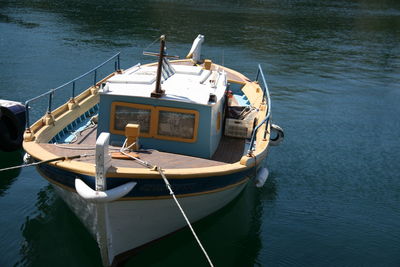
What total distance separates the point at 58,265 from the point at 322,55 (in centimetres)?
2770

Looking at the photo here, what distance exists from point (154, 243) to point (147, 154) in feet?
7.04

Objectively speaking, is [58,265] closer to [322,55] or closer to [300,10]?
[322,55]

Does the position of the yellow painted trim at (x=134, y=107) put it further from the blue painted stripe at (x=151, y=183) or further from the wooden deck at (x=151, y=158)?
the blue painted stripe at (x=151, y=183)

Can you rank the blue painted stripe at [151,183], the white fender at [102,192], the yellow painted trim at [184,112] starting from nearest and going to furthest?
1. the white fender at [102,192]
2. the blue painted stripe at [151,183]
3. the yellow painted trim at [184,112]

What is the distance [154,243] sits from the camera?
1018 cm

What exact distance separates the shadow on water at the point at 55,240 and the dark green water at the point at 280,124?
30 mm

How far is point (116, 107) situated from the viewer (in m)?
10.4

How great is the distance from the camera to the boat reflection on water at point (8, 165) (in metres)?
13.5

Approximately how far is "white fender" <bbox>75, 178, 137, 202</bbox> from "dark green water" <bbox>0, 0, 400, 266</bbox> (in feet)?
8.85

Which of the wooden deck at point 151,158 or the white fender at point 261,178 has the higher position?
the wooden deck at point 151,158

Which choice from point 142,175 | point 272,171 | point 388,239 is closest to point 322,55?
point 272,171

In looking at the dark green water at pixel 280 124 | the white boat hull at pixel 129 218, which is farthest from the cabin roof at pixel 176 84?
the dark green water at pixel 280 124

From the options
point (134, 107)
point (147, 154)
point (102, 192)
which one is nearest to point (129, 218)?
point (102, 192)

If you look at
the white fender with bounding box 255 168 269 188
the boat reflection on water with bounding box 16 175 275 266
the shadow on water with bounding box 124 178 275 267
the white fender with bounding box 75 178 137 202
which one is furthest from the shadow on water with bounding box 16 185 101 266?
the white fender with bounding box 255 168 269 188
